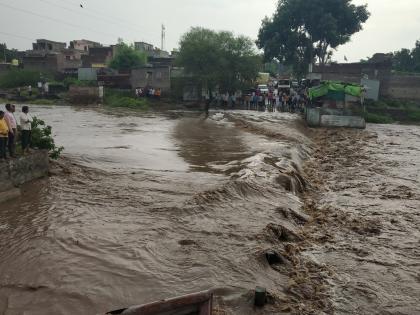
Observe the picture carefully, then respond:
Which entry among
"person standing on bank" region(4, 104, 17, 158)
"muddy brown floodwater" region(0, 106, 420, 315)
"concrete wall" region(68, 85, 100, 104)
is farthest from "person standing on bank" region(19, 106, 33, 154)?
"concrete wall" region(68, 85, 100, 104)

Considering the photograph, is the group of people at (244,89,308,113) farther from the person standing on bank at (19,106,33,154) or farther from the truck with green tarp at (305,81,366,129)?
the person standing on bank at (19,106,33,154)

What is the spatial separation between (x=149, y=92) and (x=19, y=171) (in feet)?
99.9

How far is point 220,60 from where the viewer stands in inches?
1305

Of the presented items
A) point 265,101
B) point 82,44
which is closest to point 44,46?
point 82,44

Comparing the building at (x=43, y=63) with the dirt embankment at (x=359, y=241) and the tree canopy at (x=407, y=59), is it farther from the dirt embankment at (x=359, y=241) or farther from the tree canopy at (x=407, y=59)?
the tree canopy at (x=407, y=59)

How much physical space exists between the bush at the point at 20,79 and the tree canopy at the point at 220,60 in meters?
19.3

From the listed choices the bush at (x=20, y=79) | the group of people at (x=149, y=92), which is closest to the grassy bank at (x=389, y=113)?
the group of people at (x=149, y=92)

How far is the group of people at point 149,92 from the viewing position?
3956 centimetres

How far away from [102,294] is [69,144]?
12386 mm

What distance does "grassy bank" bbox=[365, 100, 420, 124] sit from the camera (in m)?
34.3

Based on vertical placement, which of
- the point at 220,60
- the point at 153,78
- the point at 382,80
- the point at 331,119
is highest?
the point at 220,60

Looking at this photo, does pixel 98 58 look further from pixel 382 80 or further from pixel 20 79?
pixel 382 80

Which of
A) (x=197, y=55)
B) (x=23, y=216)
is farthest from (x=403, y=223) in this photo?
(x=197, y=55)

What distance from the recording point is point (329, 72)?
39.5m
